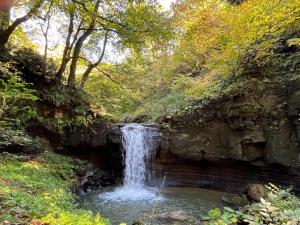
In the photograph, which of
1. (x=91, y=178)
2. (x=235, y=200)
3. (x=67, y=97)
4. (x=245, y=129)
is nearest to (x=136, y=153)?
(x=91, y=178)

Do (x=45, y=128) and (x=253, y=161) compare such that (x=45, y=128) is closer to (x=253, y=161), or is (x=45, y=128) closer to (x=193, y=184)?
(x=193, y=184)

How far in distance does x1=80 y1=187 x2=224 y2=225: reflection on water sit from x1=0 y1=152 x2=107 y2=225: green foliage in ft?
3.53

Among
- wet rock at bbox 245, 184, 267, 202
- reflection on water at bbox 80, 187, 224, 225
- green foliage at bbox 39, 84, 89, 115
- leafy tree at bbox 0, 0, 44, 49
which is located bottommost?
reflection on water at bbox 80, 187, 224, 225

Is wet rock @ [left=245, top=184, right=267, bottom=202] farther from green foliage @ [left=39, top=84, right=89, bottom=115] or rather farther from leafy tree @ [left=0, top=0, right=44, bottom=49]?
leafy tree @ [left=0, top=0, right=44, bottom=49]

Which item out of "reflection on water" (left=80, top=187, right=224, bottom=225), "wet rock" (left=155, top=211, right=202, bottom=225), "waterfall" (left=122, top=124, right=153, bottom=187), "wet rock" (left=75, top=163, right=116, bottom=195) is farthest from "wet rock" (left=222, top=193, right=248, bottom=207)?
"wet rock" (left=75, top=163, right=116, bottom=195)

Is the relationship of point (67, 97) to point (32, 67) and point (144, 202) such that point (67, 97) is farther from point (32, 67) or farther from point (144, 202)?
point (144, 202)

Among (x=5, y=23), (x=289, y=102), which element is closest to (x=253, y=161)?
(x=289, y=102)

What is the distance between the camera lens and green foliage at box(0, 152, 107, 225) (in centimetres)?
419

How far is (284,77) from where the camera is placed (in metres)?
10.9

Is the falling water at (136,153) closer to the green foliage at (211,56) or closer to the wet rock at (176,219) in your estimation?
the green foliage at (211,56)

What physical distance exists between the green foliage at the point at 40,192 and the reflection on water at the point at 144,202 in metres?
1.08

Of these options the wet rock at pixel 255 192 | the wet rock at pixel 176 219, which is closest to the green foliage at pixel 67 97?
the wet rock at pixel 176 219

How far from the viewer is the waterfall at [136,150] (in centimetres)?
1291

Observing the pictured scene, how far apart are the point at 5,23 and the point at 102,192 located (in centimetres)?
700
